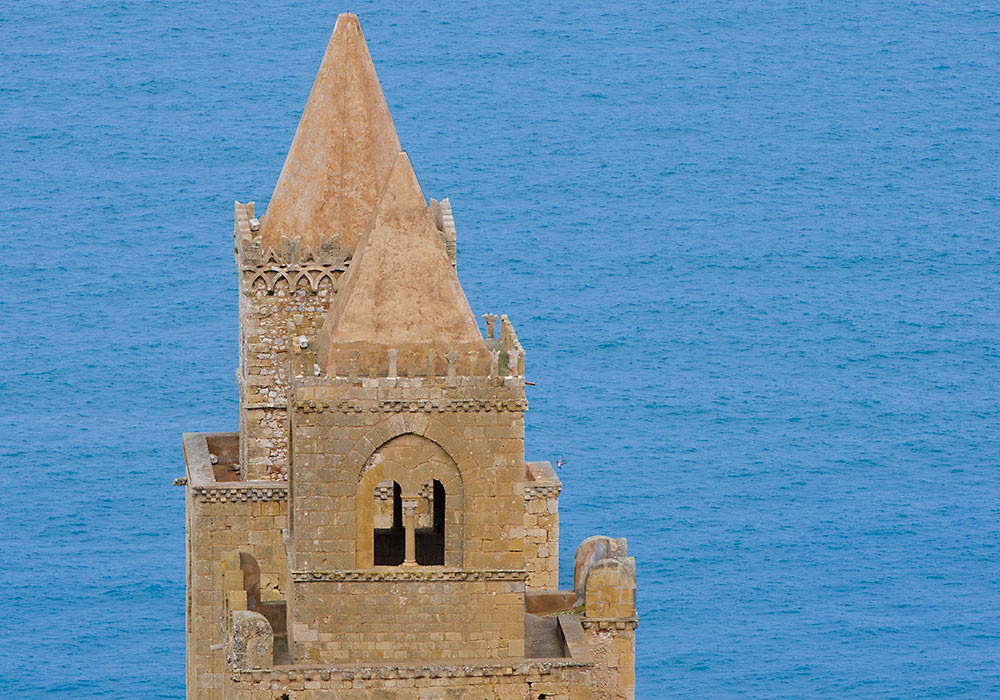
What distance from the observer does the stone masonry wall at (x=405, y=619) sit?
131 ft

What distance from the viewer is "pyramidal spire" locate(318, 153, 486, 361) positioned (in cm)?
3994

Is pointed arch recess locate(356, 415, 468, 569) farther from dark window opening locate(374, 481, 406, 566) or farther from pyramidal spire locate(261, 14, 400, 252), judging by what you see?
pyramidal spire locate(261, 14, 400, 252)

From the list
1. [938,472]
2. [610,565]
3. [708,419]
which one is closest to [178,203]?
[708,419]

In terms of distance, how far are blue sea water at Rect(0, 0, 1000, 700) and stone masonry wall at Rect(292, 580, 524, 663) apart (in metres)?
61.0

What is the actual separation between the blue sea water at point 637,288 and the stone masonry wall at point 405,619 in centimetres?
6104

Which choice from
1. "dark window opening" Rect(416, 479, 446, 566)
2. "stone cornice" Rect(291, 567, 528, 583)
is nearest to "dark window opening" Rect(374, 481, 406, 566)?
"dark window opening" Rect(416, 479, 446, 566)

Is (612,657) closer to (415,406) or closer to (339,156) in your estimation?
(415,406)

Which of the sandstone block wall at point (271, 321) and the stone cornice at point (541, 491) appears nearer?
the sandstone block wall at point (271, 321)

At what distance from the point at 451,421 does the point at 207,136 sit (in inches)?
3655

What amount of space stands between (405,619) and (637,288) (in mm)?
87603

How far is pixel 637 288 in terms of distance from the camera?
126875 mm

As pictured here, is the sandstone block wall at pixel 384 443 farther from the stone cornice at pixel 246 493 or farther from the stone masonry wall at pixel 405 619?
the stone cornice at pixel 246 493

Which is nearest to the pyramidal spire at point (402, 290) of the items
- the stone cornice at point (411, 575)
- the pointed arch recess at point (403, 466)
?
the pointed arch recess at point (403, 466)

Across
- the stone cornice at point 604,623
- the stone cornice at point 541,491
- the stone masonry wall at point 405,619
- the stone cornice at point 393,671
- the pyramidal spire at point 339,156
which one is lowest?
the stone cornice at point 393,671
